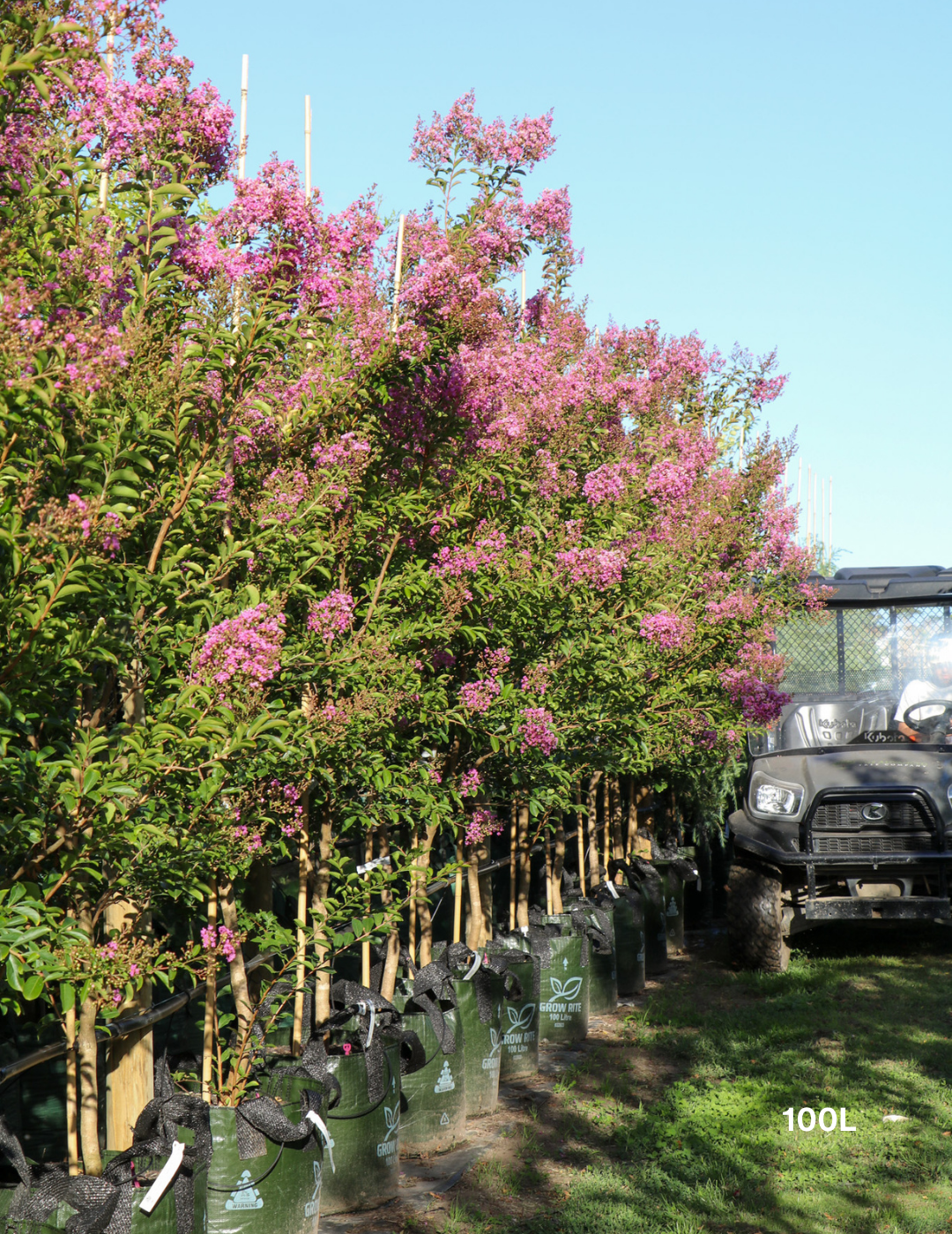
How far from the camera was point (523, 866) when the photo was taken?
23.0ft

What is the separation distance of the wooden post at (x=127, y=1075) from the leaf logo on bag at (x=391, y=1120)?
875 millimetres

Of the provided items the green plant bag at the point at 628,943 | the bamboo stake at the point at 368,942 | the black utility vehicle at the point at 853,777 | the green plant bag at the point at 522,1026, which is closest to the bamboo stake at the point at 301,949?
the bamboo stake at the point at 368,942

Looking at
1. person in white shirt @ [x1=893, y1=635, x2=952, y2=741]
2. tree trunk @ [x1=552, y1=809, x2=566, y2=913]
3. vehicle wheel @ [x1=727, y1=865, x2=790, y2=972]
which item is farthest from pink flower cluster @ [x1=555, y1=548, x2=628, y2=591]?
person in white shirt @ [x1=893, y1=635, x2=952, y2=741]

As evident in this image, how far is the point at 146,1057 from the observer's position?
3779 millimetres

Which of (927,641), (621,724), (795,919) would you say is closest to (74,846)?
(621,724)

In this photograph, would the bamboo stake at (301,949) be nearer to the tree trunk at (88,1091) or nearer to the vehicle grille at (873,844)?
the tree trunk at (88,1091)

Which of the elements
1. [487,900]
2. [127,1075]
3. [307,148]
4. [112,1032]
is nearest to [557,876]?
[487,900]

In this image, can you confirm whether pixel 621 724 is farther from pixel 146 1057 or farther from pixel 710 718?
pixel 146 1057

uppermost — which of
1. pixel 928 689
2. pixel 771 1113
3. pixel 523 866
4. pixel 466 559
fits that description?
pixel 466 559

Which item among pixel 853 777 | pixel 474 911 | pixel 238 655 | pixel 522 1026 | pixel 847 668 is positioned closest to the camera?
pixel 238 655

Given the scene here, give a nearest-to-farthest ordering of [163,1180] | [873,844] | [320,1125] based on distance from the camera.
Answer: [163,1180]
[320,1125]
[873,844]

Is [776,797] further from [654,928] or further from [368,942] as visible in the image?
[368,942]

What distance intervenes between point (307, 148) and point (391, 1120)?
11.1 feet

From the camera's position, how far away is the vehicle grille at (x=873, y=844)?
24.5ft
